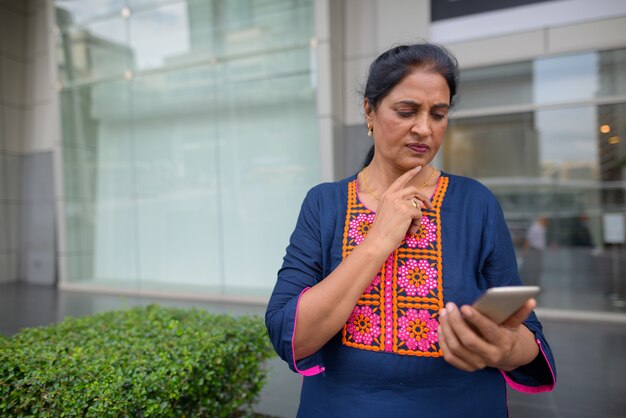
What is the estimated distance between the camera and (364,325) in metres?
1.12

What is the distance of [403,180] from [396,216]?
0.41ft

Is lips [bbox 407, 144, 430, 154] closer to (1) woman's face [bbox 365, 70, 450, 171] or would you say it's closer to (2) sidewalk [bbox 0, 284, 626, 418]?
(1) woman's face [bbox 365, 70, 450, 171]

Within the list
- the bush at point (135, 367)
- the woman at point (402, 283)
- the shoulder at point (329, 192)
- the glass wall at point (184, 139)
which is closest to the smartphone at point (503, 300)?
the woman at point (402, 283)

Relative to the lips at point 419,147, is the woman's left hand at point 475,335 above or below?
below

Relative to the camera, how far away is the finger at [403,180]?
1118 millimetres

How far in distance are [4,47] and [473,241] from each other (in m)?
12.7

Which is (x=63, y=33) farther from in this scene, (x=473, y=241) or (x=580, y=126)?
(x=473, y=241)

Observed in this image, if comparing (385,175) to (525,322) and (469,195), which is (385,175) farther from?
(525,322)

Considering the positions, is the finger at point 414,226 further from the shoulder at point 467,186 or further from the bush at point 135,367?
the bush at point 135,367

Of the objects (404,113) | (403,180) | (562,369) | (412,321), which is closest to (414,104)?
(404,113)

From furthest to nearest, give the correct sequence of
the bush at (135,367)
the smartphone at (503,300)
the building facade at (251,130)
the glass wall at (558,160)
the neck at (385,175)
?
the building facade at (251,130), the glass wall at (558,160), the bush at (135,367), the neck at (385,175), the smartphone at (503,300)

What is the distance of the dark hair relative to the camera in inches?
44.9

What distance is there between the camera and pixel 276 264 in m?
8.32

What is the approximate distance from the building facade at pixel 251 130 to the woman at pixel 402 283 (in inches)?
205
